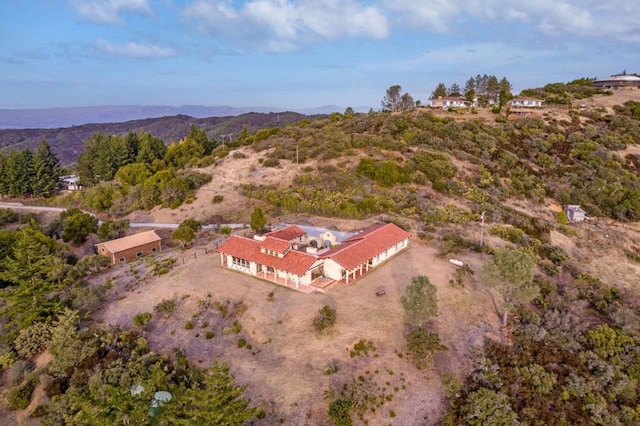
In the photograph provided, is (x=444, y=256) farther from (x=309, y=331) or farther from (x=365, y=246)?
(x=309, y=331)

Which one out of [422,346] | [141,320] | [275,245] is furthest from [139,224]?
[422,346]

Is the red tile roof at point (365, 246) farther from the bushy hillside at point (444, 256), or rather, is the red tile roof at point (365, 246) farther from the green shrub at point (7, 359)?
the green shrub at point (7, 359)

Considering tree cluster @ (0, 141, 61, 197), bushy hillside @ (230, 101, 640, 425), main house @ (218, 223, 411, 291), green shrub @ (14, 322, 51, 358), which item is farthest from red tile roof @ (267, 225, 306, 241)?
tree cluster @ (0, 141, 61, 197)

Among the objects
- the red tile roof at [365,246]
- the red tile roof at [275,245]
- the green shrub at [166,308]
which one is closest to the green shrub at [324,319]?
the red tile roof at [365,246]

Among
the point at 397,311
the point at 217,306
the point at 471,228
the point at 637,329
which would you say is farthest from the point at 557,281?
the point at 217,306

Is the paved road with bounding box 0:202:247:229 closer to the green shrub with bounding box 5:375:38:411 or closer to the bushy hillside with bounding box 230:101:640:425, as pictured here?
the bushy hillside with bounding box 230:101:640:425
